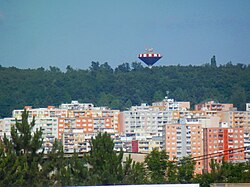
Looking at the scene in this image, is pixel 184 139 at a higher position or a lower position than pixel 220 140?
higher

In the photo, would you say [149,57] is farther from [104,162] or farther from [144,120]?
[104,162]

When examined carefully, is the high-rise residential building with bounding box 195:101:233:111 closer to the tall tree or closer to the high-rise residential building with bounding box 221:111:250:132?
the high-rise residential building with bounding box 221:111:250:132

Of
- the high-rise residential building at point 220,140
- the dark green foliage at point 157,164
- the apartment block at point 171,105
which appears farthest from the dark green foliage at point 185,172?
the apartment block at point 171,105

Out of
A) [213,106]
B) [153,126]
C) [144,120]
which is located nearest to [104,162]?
[153,126]

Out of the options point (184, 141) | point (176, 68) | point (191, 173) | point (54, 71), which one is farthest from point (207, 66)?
point (191, 173)

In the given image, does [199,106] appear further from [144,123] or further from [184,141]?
[184,141]
